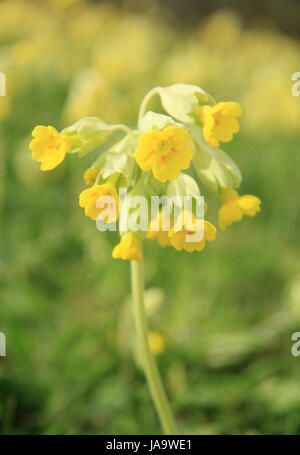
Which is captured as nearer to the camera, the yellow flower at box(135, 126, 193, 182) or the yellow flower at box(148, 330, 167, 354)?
the yellow flower at box(135, 126, 193, 182)

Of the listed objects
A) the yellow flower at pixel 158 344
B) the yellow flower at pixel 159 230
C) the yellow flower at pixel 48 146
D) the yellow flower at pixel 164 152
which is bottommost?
the yellow flower at pixel 159 230

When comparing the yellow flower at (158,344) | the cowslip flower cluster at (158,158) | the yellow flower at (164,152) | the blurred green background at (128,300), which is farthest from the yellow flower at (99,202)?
the yellow flower at (158,344)

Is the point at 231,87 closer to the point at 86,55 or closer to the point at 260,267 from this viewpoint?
the point at 86,55

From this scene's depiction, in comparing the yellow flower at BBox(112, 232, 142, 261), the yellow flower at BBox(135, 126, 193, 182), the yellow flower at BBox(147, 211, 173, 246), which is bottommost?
the yellow flower at BBox(112, 232, 142, 261)

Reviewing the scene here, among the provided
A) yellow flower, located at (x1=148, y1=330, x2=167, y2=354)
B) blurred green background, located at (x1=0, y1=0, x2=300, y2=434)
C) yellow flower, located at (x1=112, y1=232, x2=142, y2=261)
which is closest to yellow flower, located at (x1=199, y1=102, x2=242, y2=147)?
Answer: yellow flower, located at (x1=112, y1=232, x2=142, y2=261)

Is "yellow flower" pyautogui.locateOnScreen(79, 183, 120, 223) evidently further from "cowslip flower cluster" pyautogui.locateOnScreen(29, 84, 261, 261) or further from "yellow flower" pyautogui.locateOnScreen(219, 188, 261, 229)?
"yellow flower" pyautogui.locateOnScreen(219, 188, 261, 229)

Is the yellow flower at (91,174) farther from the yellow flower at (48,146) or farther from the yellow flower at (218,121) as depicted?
the yellow flower at (218,121)

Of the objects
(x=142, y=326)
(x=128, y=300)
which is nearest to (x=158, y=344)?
(x=128, y=300)

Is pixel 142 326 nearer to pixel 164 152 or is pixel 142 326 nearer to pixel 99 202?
pixel 99 202
